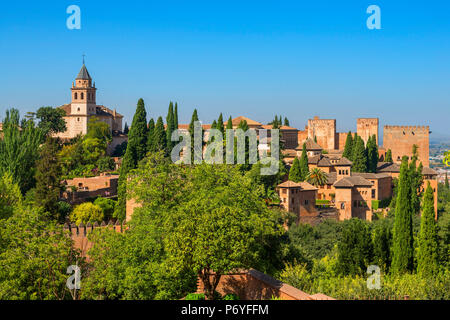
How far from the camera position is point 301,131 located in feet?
234

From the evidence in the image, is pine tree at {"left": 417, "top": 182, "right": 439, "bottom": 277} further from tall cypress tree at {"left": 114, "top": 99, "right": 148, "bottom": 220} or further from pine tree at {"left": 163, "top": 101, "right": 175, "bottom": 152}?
pine tree at {"left": 163, "top": 101, "right": 175, "bottom": 152}

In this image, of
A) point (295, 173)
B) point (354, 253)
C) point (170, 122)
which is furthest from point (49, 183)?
point (170, 122)

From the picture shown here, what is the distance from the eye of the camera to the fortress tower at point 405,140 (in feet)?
216

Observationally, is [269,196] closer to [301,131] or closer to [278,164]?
[278,164]

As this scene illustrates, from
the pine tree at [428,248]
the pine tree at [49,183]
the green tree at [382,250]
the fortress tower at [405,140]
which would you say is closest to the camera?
the pine tree at [428,248]

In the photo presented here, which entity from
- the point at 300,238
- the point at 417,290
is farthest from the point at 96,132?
the point at 417,290

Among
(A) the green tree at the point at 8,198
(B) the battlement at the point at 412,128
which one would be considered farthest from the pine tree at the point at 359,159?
(A) the green tree at the point at 8,198

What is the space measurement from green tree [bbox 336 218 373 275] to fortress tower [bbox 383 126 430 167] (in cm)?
4387

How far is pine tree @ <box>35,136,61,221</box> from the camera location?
32.0m

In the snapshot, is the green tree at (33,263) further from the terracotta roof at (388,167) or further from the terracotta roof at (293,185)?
the terracotta roof at (388,167)

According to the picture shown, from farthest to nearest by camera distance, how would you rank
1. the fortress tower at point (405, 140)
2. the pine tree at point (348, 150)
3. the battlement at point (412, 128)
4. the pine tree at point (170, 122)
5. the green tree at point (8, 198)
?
the fortress tower at point (405, 140)
the battlement at point (412, 128)
the pine tree at point (348, 150)
the pine tree at point (170, 122)
the green tree at point (8, 198)

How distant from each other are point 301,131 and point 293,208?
111 ft

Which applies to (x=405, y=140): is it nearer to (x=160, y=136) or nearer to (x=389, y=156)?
(x=389, y=156)
